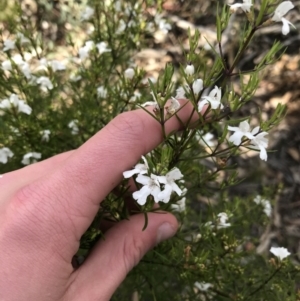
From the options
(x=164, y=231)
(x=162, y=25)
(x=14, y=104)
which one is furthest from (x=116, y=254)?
(x=162, y=25)

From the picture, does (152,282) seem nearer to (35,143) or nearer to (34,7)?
(35,143)

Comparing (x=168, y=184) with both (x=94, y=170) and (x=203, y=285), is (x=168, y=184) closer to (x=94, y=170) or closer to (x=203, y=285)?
(x=94, y=170)

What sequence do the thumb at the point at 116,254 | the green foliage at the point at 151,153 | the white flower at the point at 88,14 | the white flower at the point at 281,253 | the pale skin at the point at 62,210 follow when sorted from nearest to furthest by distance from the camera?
the pale skin at the point at 62,210 → the thumb at the point at 116,254 → the green foliage at the point at 151,153 → the white flower at the point at 281,253 → the white flower at the point at 88,14

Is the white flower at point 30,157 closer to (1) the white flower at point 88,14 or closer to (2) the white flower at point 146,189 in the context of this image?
(1) the white flower at point 88,14

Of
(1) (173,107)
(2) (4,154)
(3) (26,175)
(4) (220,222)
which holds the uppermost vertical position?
(1) (173,107)

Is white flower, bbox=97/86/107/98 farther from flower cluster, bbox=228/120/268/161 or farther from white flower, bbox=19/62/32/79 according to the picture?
flower cluster, bbox=228/120/268/161

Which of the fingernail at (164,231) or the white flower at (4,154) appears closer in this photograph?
the fingernail at (164,231)

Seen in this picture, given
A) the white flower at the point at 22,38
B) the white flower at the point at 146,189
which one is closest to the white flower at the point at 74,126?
the white flower at the point at 22,38
